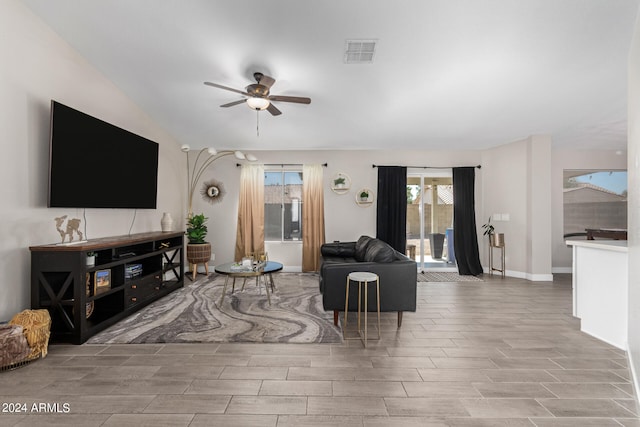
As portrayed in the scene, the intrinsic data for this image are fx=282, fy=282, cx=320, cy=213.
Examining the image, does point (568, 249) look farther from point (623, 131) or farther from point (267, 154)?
point (267, 154)

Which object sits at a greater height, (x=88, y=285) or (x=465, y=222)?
(x=465, y=222)

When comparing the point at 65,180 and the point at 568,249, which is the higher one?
the point at 65,180

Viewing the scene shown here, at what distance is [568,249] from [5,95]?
29.2 feet

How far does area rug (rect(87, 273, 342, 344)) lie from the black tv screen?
1.41m

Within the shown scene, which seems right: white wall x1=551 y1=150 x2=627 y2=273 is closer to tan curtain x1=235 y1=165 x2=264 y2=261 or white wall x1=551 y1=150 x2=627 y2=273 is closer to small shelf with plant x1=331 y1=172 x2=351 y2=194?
small shelf with plant x1=331 y1=172 x2=351 y2=194

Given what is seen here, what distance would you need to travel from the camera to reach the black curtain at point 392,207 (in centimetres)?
593

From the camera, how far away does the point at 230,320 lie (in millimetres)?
3234

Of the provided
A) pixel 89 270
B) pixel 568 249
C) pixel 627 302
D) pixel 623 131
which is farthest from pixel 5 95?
pixel 568 249

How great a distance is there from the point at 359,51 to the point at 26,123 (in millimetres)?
3256

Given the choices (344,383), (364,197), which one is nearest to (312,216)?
(364,197)

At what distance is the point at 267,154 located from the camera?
6.07 m

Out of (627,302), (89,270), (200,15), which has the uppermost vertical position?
(200,15)

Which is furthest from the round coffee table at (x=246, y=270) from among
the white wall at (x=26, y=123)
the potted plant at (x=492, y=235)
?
the potted plant at (x=492, y=235)

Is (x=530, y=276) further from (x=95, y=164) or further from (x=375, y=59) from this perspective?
(x=95, y=164)
